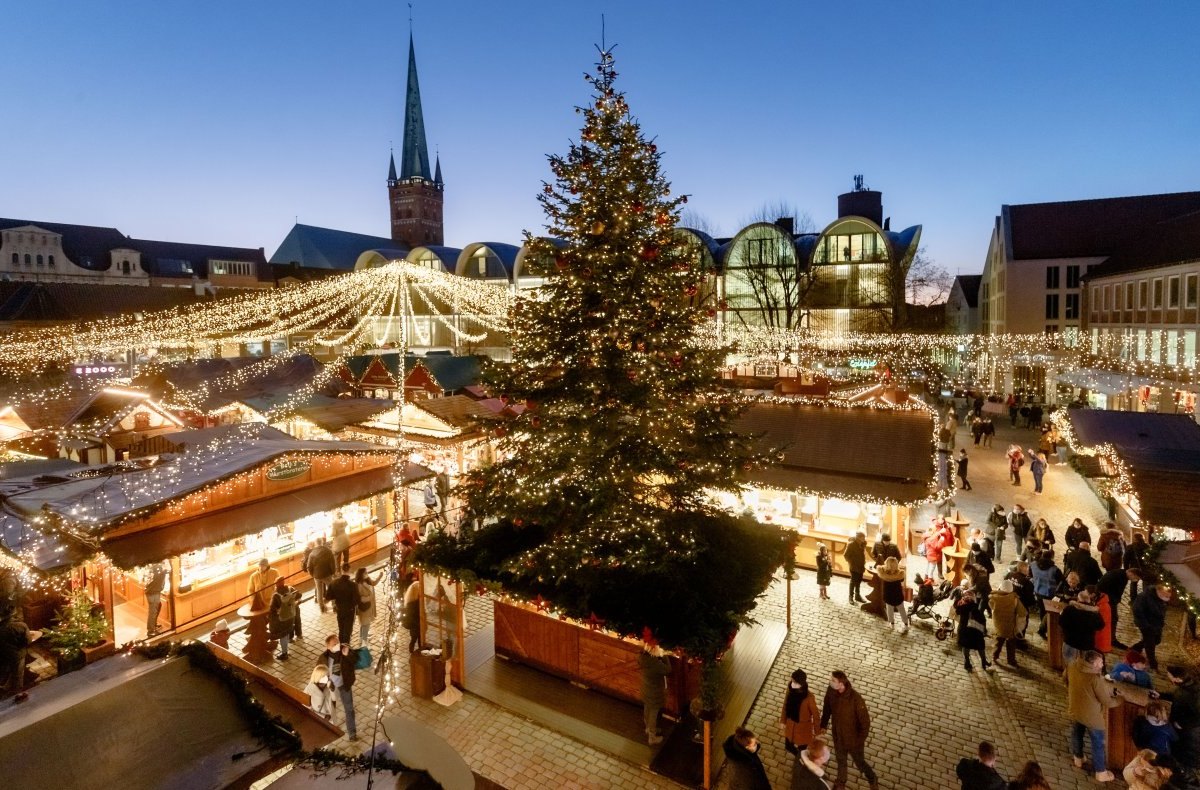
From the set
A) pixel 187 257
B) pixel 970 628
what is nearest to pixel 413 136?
pixel 187 257

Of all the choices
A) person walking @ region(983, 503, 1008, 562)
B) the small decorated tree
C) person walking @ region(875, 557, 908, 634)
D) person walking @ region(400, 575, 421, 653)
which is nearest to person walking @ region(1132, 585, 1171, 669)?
person walking @ region(875, 557, 908, 634)

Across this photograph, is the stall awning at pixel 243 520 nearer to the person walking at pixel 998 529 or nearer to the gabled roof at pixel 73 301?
the person walking at pixel 998 529

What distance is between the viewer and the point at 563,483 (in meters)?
7.92

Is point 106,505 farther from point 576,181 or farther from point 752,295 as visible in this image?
point 752,295

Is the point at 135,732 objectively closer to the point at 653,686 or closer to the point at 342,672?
the point at 342,672

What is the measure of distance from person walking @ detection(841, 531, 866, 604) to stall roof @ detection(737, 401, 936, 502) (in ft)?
2.98

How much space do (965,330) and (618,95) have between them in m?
52.9

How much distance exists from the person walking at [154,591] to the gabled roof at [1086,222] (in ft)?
136

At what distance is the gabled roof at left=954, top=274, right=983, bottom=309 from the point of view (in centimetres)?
5159

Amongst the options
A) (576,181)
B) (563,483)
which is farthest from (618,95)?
(563,483)

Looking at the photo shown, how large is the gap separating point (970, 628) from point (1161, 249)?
25.9 metres

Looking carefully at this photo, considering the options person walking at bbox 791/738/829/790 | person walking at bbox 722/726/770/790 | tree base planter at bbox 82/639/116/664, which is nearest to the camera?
Result: person walking at bbox 791/738/829/790

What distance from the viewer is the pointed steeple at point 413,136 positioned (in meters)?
73.9

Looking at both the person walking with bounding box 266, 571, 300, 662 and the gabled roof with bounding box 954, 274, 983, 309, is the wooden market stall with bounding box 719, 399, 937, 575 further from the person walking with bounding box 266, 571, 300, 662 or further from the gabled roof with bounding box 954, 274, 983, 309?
the gabled roof with bounding box 954, 274, 983, 309
